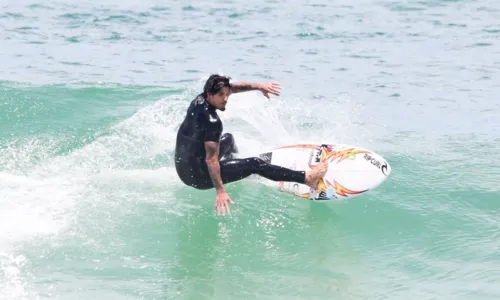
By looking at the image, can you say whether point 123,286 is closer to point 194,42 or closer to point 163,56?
point 163,56

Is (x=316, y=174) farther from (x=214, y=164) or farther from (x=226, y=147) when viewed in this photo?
(x=214, y=164)

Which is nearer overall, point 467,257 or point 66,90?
point 467,257

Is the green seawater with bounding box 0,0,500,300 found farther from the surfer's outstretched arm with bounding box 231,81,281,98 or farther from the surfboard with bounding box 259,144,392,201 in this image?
the surfer's outstretched arm with bounding box 231,81,281,98

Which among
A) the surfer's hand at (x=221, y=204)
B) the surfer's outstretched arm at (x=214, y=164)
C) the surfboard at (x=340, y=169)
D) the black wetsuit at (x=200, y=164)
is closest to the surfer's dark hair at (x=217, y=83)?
the black wetsuit at (x=200, y=164)

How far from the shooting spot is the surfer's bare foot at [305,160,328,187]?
9.14 metres

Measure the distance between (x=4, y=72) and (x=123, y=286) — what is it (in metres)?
10.3

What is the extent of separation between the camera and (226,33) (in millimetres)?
21531

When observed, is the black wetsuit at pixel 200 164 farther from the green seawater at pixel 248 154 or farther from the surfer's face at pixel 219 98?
the green seawater at pixel 248 154

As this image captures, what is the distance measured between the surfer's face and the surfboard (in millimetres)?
1441

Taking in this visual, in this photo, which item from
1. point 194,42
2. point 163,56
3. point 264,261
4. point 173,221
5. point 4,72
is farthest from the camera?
point 194,42

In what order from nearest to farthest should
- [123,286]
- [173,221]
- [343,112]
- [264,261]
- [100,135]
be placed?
[123,286], [264,261], [173,221], [100,135], [343,112]

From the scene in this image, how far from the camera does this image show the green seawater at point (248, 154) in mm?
8250

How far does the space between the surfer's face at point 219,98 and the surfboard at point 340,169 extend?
1.44m

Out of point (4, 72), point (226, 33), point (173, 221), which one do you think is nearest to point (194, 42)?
point (226, 33)
